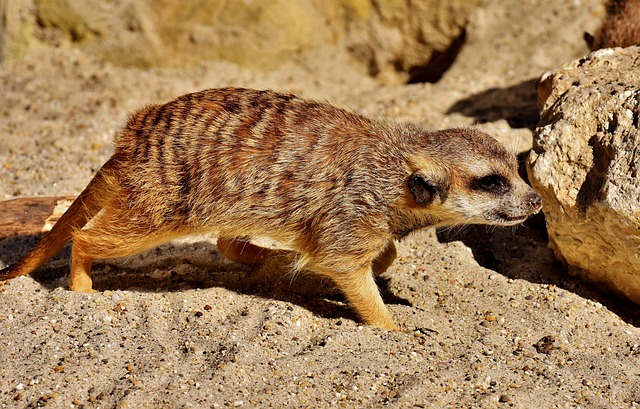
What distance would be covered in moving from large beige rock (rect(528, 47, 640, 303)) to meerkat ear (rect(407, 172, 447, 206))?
63cm

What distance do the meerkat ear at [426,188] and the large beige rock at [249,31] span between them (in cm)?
361

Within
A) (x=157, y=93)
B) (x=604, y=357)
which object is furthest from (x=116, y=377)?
(x=157, y=93)

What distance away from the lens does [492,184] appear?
348 centimetres

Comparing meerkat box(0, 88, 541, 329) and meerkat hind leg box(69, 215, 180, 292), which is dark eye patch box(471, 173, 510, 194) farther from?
meerkat hind leg box(69, 215, 180, 292)

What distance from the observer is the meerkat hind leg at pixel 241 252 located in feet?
14.2

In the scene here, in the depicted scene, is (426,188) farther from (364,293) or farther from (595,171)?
(595,171)

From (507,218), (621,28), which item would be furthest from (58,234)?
(621,28)

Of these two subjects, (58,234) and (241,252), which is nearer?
(58,234)

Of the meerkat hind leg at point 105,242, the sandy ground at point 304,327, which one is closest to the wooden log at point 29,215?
the sandy ground at point 304,327

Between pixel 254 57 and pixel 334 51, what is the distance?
2.46 feet

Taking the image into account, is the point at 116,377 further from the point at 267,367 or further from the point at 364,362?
the point at 364,362

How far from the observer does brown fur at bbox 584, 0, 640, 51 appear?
476cm

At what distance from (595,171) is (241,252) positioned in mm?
1900

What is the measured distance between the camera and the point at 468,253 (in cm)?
444
